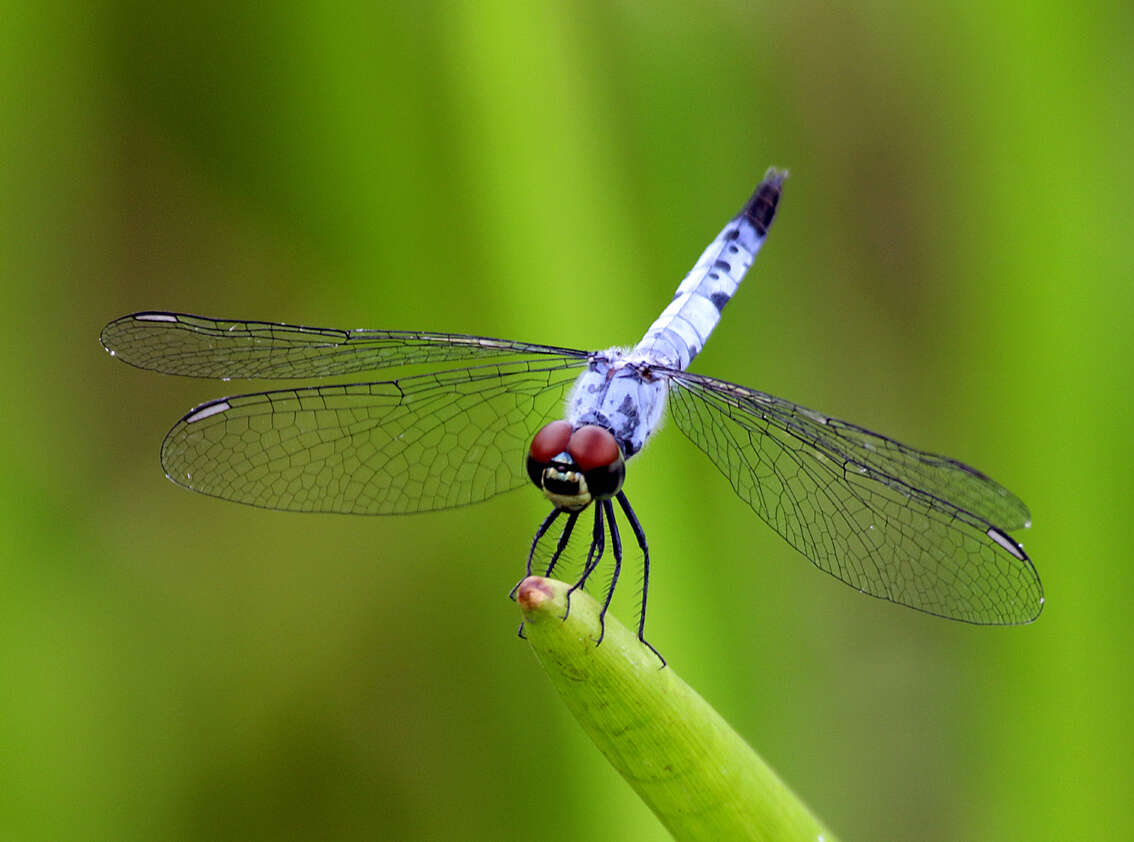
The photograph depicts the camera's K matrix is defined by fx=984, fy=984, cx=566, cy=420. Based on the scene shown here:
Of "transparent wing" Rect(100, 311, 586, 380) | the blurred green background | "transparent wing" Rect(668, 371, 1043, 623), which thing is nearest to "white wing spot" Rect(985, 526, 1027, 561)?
"transparent wing" Rect(668, 371, 1043, 623)

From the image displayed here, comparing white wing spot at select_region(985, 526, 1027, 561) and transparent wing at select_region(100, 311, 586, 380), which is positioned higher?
white wing spot at select_region(985, 526, 1027, 561)

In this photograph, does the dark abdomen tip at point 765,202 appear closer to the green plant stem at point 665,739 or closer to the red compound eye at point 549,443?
the red compound eye at point 549,443

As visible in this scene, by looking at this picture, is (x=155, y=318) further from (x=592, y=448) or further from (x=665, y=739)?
(x=665, y=739)

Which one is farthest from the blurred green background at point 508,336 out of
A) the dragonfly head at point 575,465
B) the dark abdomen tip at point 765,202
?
the dragonfly head at point 575,465

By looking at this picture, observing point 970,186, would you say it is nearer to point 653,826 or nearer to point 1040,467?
point 1040,467

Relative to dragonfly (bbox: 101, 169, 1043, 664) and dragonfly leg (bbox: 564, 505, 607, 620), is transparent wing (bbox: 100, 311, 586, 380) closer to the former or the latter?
dragonfly (bbox: 101, 169, 1043, 664)

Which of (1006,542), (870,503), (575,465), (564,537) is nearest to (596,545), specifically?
(564,537)
